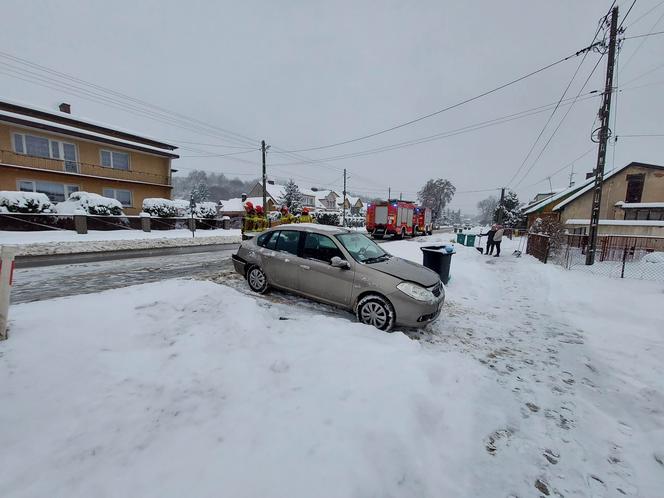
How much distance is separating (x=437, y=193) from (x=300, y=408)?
63.6 meters

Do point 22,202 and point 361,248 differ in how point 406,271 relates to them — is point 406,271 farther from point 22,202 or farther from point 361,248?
point 22,202

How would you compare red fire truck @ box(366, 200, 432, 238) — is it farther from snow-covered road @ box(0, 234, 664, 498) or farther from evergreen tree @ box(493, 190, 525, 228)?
evergreen tree @ box(493, 190, 525, 228)

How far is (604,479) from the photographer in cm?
222

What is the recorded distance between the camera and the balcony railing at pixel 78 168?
18.8 metres

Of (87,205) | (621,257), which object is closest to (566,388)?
(621,257)

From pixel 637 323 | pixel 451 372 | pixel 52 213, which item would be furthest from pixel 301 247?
pixel 52 213

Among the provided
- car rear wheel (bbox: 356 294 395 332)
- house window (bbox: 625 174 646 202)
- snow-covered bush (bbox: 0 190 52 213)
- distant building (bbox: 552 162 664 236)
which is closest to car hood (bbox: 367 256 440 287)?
car rear wheel (bbox: 356 294 395 332)

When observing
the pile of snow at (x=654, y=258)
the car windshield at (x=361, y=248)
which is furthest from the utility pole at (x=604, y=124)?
the car windshield at (x=361, y=248)

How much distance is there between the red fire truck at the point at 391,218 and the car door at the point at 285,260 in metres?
17.4

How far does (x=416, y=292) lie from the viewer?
4.44 metres

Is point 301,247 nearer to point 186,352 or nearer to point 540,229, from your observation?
Result: point 186,352

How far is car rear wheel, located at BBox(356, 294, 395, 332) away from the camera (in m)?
4.45

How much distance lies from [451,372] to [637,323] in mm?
4746

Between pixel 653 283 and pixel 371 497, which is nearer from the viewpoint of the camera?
pixel 371 497
